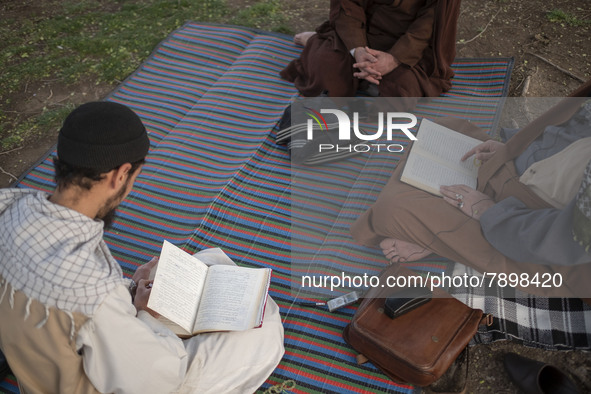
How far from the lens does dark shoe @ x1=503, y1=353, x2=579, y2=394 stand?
2262 mm

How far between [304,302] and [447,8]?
2.30m

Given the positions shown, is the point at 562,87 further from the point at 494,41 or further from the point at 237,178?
the point at 237,178

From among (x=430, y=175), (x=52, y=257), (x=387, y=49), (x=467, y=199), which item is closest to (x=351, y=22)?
(x=387, y=49)

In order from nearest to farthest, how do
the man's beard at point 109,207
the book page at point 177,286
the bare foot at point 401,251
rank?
the man's beard at point 109,207
the book page at point 177,286
the bare foot at point 401,251

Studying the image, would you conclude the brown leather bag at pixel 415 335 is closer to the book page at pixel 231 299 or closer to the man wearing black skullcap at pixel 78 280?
the book page at pixel 231 299

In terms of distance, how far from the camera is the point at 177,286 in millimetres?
2146

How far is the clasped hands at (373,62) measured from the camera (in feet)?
12.1

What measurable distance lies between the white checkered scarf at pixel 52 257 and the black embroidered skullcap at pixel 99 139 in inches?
6.8

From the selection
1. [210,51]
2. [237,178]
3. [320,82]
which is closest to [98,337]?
[237,178]

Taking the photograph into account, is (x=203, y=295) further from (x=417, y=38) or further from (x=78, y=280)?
(x=417, y=38)

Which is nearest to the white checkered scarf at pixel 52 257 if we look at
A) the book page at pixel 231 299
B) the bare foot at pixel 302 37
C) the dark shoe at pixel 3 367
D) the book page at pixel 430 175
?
the book page at pixel 231 299

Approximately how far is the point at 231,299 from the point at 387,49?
247 centimetres

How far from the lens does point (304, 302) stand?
2705 mm

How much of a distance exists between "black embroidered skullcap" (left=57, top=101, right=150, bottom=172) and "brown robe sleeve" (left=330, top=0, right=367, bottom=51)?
8.09 feet
